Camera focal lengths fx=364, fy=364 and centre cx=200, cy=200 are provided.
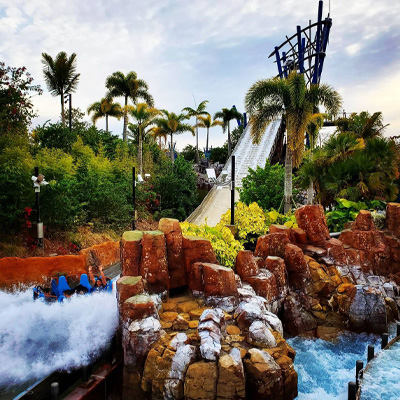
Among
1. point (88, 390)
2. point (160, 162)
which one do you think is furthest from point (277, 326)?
point (160, 162)

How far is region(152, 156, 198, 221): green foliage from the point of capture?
2702 cm

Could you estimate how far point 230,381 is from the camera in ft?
19.8

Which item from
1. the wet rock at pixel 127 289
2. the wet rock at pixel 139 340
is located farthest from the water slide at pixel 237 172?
the wet rock at pixel 139 340

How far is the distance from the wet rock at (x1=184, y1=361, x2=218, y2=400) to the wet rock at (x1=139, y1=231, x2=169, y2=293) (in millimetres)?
2595

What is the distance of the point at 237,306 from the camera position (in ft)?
26.9

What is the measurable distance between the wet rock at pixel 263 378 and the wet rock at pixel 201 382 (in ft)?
2.25

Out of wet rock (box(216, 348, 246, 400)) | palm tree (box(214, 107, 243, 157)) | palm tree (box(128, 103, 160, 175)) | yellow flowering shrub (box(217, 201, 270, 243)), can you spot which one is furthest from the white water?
palm tree (box(214, 107, 243, 157))

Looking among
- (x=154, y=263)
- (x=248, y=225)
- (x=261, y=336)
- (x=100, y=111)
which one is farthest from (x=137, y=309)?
(x=100, y=111)

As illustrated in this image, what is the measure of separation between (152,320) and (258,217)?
8.18m

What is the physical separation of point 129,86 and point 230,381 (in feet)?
83.0

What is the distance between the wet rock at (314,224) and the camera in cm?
1205

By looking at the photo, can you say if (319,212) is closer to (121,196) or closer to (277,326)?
(277,326)

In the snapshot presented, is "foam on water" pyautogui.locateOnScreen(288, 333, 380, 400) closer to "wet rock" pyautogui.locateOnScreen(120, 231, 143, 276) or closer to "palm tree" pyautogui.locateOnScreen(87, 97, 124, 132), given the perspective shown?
"wet rock" pyautogui.locateOnScreen(120, 231, 143, 276)

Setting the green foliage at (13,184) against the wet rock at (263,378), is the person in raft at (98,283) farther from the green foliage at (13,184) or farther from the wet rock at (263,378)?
the green foliage at (13,184)
